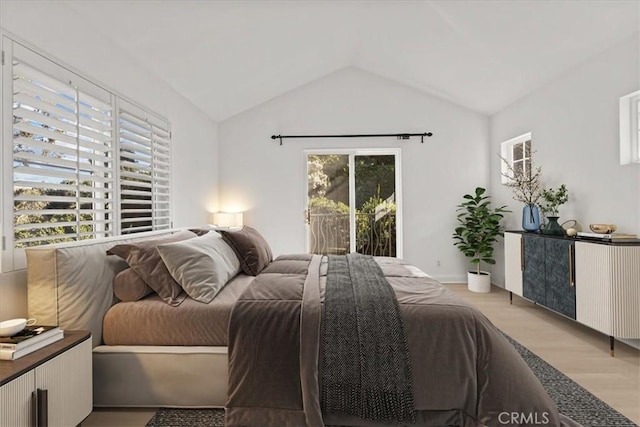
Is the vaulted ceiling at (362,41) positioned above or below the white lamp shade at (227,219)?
above

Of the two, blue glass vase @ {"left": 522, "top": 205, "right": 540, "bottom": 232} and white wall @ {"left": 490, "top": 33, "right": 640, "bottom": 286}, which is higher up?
white wall @ {"left": 490, "top": 33, "right": 640, "bottom": 286}

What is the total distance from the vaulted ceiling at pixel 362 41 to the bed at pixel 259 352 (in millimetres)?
1942

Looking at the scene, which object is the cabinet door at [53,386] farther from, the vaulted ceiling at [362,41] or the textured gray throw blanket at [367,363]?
the vaulted ceiling at [362,41]

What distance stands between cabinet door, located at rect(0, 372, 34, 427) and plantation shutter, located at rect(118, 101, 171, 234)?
5.26 feet

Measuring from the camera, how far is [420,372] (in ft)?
5.12

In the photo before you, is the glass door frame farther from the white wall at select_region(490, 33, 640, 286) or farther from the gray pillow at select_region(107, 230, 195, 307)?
the gray pillow at select_region(107, 230, 195, 307)

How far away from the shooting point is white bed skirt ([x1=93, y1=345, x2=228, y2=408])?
68.8 inches

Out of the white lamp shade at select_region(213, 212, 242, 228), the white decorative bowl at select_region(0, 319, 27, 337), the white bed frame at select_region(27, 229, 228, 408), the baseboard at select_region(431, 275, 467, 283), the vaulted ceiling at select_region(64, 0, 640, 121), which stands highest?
the vaulted ceiling at select_region(64, 0, 640, 121)

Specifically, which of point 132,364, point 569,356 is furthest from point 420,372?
point 569,356

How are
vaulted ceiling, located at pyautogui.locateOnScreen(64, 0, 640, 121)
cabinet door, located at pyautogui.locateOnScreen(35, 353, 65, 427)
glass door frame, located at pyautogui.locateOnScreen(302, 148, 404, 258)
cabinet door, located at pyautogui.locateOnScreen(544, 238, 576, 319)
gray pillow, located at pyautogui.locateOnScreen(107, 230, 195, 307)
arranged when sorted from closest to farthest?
cabinet door, located at pyautogui.locateOnScreen(35, 353, 65, 427) → gray pillow, located at pyautogui.locateOnScreen(107, 230, 195, 307) → vaulted ceiling, located at pyautogui.locateOnScreen(64, 0, 640, 121) → cabinet door, located at pyautogui.locateOnScreen(544, 238, 576, 319) → glass door frame, located at pyautogui.locateOnScreen(302, 148, 404, 258)

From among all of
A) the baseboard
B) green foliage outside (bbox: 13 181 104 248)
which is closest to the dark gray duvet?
green foliage outside (bbox: 13 181 104 248)

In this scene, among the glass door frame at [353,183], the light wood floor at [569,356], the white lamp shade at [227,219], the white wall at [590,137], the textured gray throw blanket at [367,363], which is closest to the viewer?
the textured gray throw blanket at [367,363]

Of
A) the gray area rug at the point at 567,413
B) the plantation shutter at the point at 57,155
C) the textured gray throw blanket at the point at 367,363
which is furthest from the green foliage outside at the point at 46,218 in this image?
the textured gray throw blanket at the point at 367,363

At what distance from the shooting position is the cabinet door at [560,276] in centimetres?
279
